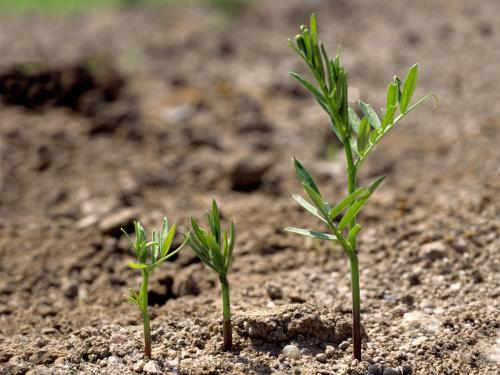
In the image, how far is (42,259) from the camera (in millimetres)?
3447

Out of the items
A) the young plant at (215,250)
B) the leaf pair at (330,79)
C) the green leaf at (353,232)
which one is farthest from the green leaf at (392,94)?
the young plant at (215,250)

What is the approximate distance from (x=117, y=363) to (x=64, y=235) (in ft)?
4.40

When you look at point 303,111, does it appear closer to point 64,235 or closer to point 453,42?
point 453,42

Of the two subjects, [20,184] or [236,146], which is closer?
[20,184]

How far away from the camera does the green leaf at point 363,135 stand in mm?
2201

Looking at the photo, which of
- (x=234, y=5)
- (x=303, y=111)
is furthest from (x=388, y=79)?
(x=234, y=5)

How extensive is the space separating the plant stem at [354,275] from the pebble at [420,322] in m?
0.32

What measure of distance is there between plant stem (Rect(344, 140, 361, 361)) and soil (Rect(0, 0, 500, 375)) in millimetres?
69

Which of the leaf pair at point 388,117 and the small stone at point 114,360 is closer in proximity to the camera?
the leaf pair at point 388,117

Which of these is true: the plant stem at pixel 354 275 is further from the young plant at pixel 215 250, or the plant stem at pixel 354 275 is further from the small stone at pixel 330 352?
the young plant at pixel 215 250

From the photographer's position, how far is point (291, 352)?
2.43 m

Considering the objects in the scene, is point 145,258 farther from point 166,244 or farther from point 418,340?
point 418,340

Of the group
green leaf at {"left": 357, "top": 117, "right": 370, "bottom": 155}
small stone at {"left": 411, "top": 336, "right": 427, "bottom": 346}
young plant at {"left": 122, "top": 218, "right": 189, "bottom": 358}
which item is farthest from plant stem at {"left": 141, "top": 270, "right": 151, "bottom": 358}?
small stone at {"left": 411, "top": 336, "right": 427, "bottom": 346}

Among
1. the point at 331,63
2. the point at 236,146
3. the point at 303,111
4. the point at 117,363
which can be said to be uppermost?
the point at 303,111
